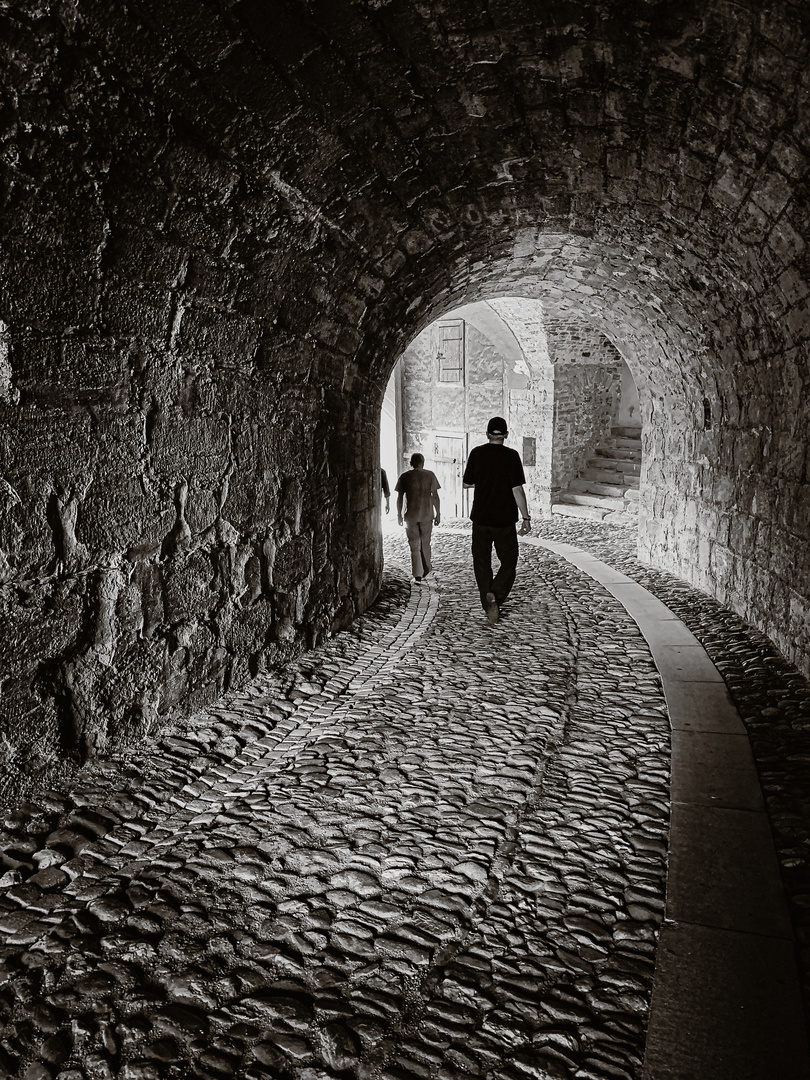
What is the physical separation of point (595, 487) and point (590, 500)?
655 millimetres

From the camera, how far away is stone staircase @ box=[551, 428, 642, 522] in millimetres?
15141

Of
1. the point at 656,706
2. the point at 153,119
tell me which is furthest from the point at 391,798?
the point at 153,119

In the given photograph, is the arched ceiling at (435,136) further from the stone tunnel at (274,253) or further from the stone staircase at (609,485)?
the stone staircase at (609,485)

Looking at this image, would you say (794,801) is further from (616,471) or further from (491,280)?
(616,471)

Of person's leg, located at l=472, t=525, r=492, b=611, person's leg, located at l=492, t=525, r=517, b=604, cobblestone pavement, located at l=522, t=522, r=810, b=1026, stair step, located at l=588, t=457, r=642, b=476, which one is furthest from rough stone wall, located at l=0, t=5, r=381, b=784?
stair step, located at l=588, t=457, r=642, b=476

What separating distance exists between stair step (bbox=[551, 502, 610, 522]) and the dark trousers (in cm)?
836

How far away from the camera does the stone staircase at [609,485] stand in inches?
596

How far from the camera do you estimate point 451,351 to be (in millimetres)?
18922

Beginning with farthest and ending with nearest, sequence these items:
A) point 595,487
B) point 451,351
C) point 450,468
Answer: point 450,468, point 451,351, point 595,487

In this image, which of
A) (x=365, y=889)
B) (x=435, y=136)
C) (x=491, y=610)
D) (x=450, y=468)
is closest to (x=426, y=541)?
(x=491, y=610)

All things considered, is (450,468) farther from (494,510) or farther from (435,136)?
(435,136)

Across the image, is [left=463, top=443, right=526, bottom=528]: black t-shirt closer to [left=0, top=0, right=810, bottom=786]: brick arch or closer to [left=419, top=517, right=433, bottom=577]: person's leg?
[left=0, top=0, right=810, bottom=786]: brick arch

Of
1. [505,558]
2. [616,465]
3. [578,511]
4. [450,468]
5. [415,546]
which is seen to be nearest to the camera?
[505,558]

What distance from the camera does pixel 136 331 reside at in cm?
401
